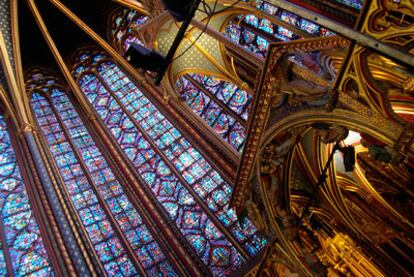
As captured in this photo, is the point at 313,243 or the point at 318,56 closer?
the point at 318,56

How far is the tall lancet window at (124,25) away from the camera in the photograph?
14.1 metres

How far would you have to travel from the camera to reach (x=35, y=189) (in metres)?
10.3

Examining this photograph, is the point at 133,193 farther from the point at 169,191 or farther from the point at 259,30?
the point at 259,30

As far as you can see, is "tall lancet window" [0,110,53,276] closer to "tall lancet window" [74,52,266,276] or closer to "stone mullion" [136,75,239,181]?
"tall lancet window" [74,52,266,276]

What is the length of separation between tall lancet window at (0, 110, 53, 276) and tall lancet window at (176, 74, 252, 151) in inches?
165

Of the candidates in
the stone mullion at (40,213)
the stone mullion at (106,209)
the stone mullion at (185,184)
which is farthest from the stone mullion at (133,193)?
the stone mullion at (40,213)

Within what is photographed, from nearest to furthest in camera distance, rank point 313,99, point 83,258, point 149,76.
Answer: point 313,99
point 83,258
point 149,76

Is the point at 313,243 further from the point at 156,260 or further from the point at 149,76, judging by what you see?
the point at 149,76

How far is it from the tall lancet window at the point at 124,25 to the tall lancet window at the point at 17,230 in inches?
179

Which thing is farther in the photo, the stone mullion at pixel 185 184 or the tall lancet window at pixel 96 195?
the tall lancet window at pixel 96 195

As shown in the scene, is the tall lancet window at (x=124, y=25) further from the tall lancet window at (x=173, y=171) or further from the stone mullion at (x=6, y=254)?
the stone mullion at (x=6, y=254)

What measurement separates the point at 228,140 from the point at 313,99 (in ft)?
16.4

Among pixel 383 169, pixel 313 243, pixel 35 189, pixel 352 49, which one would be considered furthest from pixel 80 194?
pixel 352 49

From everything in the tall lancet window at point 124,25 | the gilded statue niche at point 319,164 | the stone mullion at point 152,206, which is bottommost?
the gilded statue niche at point 319,164
